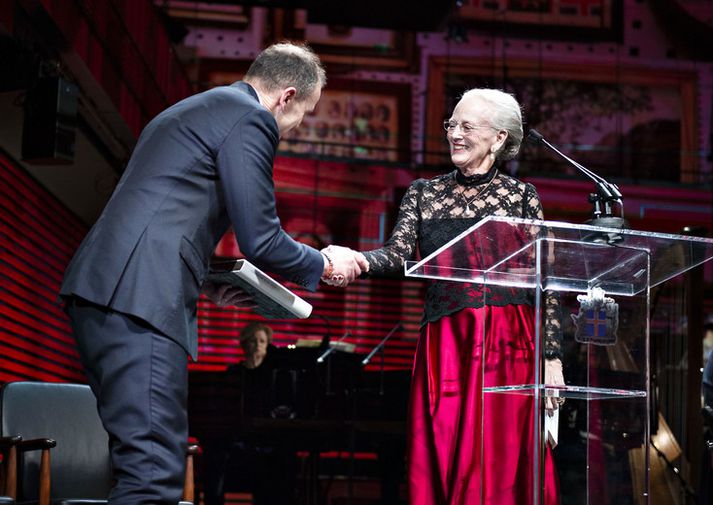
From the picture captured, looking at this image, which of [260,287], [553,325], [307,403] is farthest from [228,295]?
[307,403]

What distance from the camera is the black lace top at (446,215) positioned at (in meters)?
2.89

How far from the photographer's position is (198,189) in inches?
82.6

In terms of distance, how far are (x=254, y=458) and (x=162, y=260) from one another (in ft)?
13.9

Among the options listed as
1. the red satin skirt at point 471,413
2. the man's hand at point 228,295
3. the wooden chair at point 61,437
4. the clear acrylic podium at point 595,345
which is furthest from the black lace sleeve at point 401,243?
the wooden chair at point 61,437

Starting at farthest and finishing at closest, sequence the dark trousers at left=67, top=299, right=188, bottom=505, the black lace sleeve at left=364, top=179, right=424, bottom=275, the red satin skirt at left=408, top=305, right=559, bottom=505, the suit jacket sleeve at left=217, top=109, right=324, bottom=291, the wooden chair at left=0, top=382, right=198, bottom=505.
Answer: the wooden chair at left=0, top=382, right=198, bottom=505 < the black lace sleeve at left=364, top=179, right=424, bottom=275 < the red satin skirt at left=408, top=305, right=559, bottom=505 < the suit jacket sleeve at left=217, top=109, right=324, bottom=291 < the dark trousers at left=67, top=299, right=188, bottom=505

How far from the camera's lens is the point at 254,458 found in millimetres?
6070

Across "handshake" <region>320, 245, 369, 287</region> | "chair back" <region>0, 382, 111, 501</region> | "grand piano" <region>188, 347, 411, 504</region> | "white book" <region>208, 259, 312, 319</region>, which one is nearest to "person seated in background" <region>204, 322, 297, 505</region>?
"grand piano" <region>188, 347, 411, 504</region>

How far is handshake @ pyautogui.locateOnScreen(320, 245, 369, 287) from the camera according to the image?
8.69 feet

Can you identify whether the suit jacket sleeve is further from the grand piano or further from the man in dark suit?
the grand piano

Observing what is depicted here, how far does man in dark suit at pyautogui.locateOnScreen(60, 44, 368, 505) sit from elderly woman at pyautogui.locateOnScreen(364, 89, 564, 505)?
0.71 m

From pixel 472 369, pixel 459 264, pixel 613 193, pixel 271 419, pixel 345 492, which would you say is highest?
pixel 613 193

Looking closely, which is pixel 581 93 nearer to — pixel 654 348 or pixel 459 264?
pixel 654 348

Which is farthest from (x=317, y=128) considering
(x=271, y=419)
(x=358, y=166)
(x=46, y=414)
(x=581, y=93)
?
(x=46, y=414)

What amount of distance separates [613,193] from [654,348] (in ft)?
11.8
